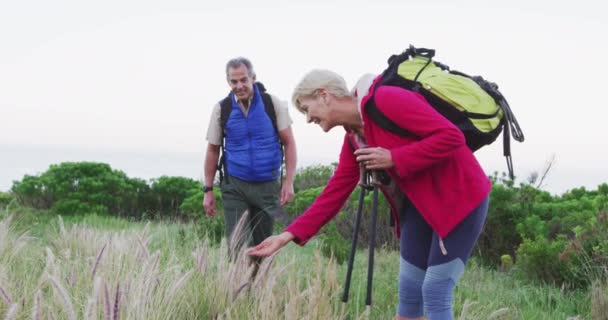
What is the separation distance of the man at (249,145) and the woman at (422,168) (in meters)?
2.28

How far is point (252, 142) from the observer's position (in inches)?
211

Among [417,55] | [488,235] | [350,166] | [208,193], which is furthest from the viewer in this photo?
[488,235]

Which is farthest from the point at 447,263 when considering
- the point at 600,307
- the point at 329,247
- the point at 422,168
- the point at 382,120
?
the point at 329,247

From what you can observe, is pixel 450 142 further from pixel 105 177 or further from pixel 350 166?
pixel 105 177

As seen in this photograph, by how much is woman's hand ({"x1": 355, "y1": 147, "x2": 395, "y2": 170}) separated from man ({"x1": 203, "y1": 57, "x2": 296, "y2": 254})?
8.37ft

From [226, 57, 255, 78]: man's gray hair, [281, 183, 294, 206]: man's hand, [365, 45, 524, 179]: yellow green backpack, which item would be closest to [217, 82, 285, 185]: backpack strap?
[226, 57, 255, 78]: man's gray hair

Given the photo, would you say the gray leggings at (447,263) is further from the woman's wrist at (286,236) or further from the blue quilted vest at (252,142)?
the blue quilted vest at (252,142)

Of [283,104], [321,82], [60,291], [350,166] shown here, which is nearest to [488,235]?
[283,104]

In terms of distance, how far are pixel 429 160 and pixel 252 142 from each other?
2.80m

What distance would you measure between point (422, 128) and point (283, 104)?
2.89 m

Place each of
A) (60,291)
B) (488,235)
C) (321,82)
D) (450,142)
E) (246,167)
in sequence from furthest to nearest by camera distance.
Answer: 1. (488,235)
2. (246,167)
3. (321,82)
4. (450,142)
5. (60,291)

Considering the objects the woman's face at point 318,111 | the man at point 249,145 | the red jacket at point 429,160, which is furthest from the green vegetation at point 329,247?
the woman's face at point 318,111

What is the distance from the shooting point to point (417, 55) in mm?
Answer: 3166

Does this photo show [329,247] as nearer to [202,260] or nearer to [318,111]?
[202,260]
